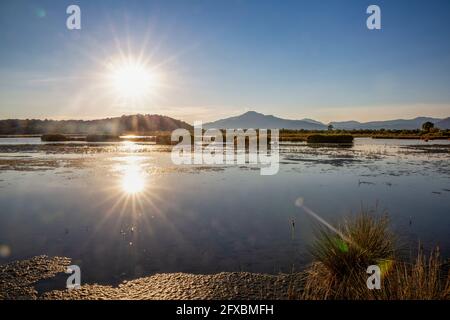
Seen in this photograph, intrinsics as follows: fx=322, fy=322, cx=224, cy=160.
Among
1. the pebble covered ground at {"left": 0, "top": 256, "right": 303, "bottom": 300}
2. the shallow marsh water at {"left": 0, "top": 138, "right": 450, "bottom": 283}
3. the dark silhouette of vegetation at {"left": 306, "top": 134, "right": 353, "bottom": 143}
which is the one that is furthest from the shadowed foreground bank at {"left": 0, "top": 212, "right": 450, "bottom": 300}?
the dark silhouette of vegetation at {"left": 306, "top": 134, "right": 353, "bottom": 143}

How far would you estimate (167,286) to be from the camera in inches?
261

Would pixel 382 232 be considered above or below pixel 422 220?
above

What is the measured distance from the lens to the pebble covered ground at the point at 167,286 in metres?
6.26

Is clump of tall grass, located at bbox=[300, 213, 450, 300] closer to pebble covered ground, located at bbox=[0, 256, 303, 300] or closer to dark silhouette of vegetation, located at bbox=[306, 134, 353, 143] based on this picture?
pebble covered ground, located at bbox=[0, 256, 303, 300]

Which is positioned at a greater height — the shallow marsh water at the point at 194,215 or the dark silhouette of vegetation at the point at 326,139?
the dark silhouette of vegetation at the point at 326,139

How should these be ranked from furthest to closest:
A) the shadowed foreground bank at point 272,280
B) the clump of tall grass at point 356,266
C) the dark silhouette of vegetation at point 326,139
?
the dark silhouette of vegetation at point 326,139
the shadowed foreground bank at point 272,280
the clump of tall grass at point 356,266

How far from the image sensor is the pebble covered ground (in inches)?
246

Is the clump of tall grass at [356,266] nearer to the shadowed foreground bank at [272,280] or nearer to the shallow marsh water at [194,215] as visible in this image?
the shadowed foreground bank at [272,280]

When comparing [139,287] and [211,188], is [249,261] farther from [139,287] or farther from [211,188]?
[211,188]

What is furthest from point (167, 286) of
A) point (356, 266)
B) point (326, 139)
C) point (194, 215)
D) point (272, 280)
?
point (326, 139)

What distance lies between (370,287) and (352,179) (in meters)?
15.7

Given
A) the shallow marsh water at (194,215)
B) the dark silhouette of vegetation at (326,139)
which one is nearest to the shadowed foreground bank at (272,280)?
the shallow marsh water at (194,215)

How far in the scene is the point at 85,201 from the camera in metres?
14.2
